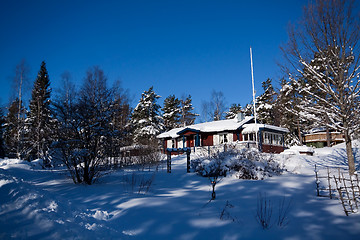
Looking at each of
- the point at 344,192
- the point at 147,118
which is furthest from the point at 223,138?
the point at 344,192

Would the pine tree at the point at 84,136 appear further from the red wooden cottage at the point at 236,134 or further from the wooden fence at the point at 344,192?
the red wooden cottage at the point at 236,134

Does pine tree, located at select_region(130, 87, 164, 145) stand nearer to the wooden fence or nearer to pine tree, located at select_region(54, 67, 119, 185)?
pine tree, located at select_region(54, 67, 119, 185)

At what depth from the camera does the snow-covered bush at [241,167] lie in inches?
374

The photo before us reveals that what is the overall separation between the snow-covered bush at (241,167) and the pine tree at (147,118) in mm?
24657

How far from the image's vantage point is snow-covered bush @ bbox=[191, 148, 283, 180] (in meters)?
9.50

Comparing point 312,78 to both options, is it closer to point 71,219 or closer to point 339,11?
point 339,11

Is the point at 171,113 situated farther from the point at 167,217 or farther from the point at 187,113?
the point at 167,217

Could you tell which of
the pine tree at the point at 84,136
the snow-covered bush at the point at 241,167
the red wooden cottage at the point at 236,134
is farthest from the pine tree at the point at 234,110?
the pine tree at the point at 84,136

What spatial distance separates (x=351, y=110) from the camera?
9836mm

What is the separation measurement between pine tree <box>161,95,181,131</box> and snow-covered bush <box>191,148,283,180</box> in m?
33.0

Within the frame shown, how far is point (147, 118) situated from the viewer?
36.3 metres

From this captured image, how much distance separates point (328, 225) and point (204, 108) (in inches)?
1575

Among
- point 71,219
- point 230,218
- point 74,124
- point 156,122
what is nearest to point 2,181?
point 74,124

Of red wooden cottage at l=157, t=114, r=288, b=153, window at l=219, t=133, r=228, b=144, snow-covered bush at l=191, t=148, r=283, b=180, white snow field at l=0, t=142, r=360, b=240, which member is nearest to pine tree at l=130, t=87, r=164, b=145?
red wooden cottage at l=157, t=114, r=288, b=153
